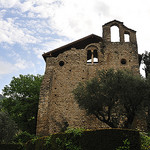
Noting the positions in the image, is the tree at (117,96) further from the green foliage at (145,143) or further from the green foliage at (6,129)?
the green foliage at (6,129)

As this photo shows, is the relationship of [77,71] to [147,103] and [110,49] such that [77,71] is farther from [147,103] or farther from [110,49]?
[147,103]

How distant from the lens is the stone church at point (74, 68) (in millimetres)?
18081

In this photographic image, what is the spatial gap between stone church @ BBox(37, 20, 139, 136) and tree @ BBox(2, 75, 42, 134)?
539 cm

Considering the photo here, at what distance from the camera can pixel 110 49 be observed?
817 inches

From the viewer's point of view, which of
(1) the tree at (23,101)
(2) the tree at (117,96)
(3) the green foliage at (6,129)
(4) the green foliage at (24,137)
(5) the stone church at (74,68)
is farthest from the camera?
(1) the tree at (23,101)

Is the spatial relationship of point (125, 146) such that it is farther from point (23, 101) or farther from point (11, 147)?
point (23, 101)

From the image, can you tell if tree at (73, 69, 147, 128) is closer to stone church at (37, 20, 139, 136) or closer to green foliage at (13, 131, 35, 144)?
stone church at (37, 20, 139, 136)

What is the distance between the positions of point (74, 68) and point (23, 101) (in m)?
9.88

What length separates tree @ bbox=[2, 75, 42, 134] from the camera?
78.7ft

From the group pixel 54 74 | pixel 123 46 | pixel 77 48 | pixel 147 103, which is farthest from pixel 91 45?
pixel 147 103

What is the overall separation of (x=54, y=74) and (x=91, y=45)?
5305 mm

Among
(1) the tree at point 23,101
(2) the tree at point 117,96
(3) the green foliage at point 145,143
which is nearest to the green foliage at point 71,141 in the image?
(3) the green foliage at point 145,143

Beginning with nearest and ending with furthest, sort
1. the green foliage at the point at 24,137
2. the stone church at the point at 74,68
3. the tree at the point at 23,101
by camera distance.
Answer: the stone church at the point at 74,68 → the green foliage at the point at 24,137 → the tree at the point at 23,101

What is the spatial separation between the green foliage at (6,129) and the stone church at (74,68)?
19.2ft
